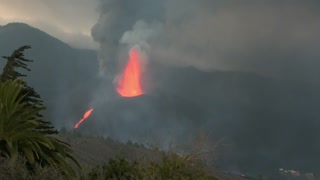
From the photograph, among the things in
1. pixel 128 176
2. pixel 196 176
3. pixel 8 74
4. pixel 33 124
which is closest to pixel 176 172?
pixel 196 176

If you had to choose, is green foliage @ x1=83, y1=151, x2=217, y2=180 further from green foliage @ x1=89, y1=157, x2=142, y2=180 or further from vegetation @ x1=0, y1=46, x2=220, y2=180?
green foliage @ x1=89, y1=157, x2=142, y2=180

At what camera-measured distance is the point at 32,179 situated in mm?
10219

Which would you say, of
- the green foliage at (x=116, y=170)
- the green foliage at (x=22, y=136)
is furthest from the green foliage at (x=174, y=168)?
the green foliage at (x=22, y=136)

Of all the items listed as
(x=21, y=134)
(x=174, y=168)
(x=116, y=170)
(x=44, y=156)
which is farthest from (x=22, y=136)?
(x=174, y=168)

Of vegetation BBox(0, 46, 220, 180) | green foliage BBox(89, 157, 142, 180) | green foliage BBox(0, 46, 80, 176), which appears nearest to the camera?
vegetation BBox(0, 46, 220, 180)

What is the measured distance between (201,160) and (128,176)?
3.68m

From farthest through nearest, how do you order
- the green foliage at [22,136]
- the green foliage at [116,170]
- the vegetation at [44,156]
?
the green foliage at [116,170] < the green foliage at [22,136] < the vegetation at [44,156]

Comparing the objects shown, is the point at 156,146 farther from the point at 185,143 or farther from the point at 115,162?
the point at 115,162

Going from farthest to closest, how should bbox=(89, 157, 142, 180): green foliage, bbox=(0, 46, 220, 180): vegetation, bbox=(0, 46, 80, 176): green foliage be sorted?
bbox=(89, 157, 142, 180): green foliage → bbox=(0, 46, 80, 176): green foliage → bbox=(0, 46, 220, 180): vegetation

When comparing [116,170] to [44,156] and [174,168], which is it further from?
[174,168]

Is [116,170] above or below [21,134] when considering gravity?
below

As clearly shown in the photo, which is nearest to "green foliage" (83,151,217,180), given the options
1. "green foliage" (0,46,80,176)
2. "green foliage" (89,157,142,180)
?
"green foliage" (89,157,142,180)

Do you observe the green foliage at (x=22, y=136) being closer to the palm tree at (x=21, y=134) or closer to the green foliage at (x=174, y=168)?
the palm tree at (x=21, y=134)

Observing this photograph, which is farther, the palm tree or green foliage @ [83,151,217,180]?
the palm tree
